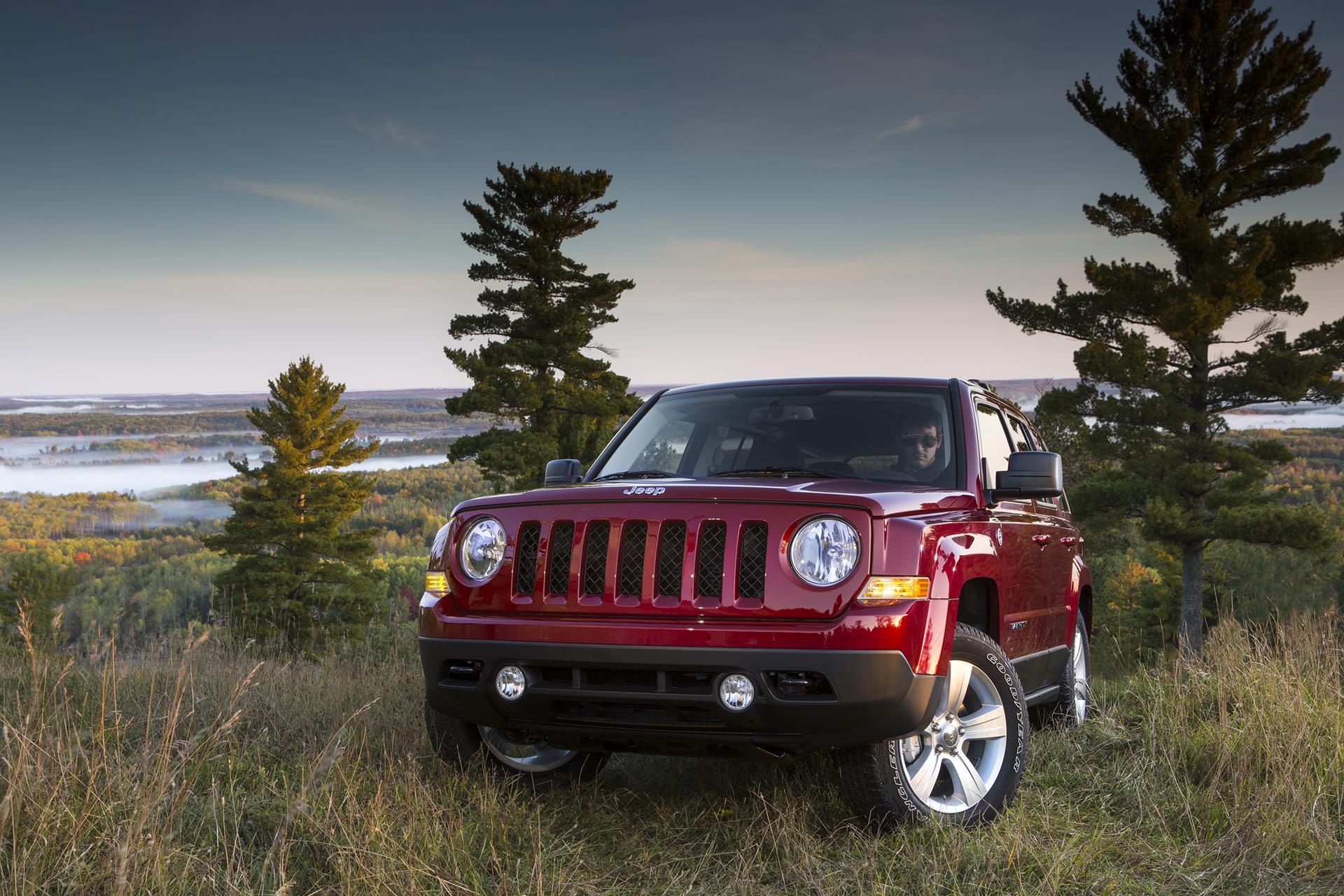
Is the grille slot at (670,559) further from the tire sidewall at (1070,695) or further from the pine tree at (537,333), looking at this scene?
the pine tree at (537,333)

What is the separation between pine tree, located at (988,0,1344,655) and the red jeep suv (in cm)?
2498

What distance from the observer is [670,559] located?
3.83 metres

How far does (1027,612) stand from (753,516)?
82.2 inches

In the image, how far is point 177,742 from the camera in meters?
3.99

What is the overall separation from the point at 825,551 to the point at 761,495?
293 millimetres

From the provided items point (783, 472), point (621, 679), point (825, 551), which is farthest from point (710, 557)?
point (783, 472)

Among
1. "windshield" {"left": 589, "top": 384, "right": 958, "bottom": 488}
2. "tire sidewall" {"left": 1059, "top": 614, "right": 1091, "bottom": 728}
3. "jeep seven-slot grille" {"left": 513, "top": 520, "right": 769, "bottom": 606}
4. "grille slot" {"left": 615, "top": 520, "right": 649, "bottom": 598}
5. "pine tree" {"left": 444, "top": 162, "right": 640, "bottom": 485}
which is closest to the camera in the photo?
"jeep seven-slot grille" {"left": 513, "top": 520, "right": 769, "bottom": 606}

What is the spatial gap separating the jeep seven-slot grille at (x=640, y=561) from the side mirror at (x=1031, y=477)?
4.88 feet

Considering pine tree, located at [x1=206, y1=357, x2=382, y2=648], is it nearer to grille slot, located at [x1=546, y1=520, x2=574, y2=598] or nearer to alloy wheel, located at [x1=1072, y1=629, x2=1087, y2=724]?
alloy wheel, located at [x1=1072, y1=629, x2=1087, y2=724]

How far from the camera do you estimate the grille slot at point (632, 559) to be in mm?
3859

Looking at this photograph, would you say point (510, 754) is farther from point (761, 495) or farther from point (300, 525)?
point (300, 525)

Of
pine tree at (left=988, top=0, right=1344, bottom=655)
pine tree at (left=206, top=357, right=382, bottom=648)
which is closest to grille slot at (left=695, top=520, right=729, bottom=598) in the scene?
pine tree at (left=988, top=0, right=1344, bottom=655)

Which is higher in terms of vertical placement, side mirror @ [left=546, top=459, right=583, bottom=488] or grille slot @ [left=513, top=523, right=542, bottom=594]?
side mirror @ [left=546, top=459, right=583, bottom=488]

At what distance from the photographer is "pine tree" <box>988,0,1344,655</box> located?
27609mm
